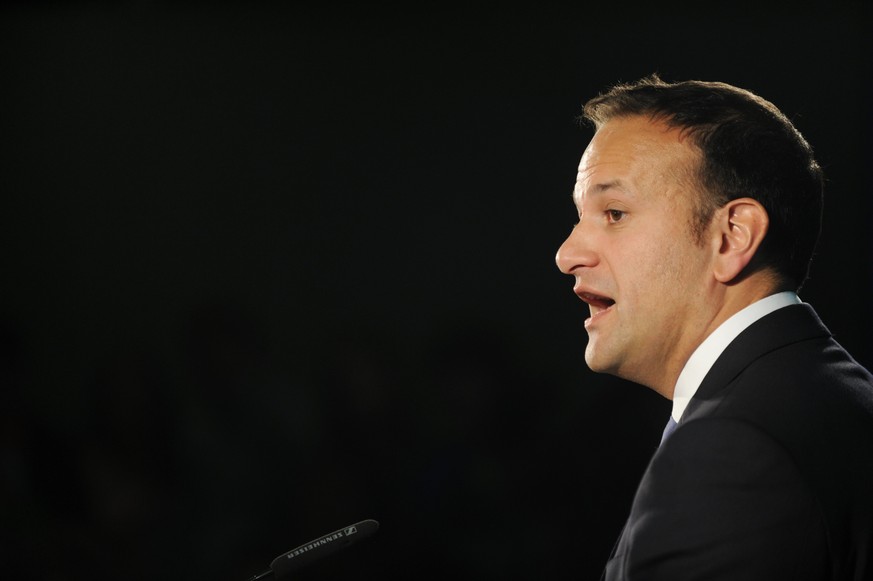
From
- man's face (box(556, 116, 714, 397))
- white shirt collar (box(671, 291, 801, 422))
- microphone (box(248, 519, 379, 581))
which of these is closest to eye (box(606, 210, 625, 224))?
man's face (box(556, 116, 714, 397))

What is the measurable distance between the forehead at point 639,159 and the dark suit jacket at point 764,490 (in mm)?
233

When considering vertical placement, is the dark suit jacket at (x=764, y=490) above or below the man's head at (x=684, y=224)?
below

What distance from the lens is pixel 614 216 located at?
92cm

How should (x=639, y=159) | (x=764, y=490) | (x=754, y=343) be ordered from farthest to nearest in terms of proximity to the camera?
(x=639, y=159)
(x=754, y=343)
(x=764, y=490)

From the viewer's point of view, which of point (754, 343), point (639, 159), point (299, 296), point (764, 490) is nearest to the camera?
point (764, 490)

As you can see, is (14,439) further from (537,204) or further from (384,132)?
(537,204)

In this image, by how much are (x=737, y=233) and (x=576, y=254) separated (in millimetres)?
166

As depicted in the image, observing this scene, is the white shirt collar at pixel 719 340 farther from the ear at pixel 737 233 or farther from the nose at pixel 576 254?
the nose at pixel 576 254

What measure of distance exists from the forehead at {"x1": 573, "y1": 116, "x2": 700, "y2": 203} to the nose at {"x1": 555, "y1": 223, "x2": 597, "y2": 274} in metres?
0.05

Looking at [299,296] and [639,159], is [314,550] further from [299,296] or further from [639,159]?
[299,296]

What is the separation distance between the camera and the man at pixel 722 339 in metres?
0.69

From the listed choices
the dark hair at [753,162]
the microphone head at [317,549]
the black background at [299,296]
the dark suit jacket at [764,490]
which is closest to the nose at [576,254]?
the dark hair at [753,162]

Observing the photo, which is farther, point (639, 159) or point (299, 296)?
point (299, 296)

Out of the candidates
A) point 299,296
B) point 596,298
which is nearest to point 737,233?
point 596,298
